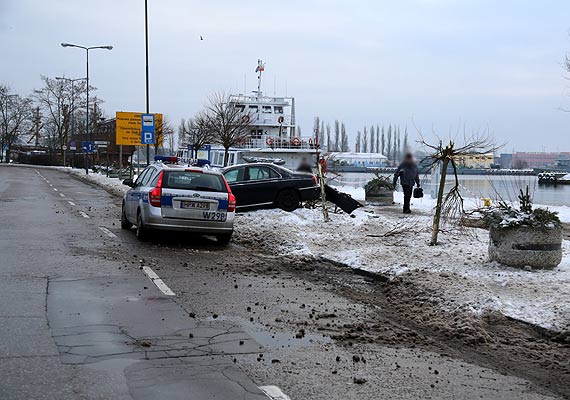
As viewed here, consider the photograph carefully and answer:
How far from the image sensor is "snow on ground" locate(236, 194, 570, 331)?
7340 mm

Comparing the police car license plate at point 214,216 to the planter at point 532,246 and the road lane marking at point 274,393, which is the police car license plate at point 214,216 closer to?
the planter at point 532,246

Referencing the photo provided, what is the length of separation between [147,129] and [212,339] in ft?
88.5

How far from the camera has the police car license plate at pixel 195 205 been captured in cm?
1221

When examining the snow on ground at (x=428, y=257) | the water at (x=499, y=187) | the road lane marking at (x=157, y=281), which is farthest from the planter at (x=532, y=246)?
the road lane marking at (x=157, y=281)

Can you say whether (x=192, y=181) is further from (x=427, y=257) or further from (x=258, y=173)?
(x=258, y=173)

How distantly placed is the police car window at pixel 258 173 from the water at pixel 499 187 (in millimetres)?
4431

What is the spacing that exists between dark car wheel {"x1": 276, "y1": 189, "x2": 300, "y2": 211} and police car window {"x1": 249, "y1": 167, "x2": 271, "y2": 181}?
68 centimetres

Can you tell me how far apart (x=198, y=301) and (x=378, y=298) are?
2.35 meters

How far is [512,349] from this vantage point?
6168 mm

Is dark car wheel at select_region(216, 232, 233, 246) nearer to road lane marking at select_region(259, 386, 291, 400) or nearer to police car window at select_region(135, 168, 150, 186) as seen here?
police car window at select_region(135, 168, 150, 186)

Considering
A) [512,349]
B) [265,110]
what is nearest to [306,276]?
[512,349]

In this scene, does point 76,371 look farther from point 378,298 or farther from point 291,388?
point 378,298

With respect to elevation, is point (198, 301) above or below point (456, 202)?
below

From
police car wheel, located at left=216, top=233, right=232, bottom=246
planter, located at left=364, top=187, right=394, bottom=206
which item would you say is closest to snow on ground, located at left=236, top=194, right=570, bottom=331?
police car wheel, located at left=216, top=233, right=232, bottom=246
